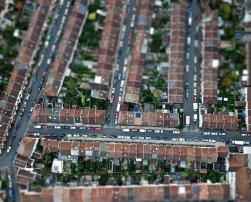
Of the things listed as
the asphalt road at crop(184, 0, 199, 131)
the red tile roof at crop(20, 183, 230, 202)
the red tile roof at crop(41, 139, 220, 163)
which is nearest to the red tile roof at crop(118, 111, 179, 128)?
the asphalt road at crop(184, 0, 199, 131)

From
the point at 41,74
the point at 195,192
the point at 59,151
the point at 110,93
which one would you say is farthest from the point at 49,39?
the point at 195,192

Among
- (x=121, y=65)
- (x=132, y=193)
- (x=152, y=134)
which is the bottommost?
(x=132, y=193)

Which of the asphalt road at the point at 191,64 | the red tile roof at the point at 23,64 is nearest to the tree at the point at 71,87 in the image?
the red tile roof at the point at 23,64

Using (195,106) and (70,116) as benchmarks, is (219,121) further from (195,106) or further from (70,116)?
(70,116)

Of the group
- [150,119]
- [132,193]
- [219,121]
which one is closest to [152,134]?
[150,119]

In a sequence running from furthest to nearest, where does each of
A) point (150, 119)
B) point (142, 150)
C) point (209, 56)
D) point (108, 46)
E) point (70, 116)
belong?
1. point (108, 46)
2. point (209, 56)
3. point (150, 119)
4. point (70, 116)
5. point (142, 150)

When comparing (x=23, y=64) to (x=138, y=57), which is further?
(x=138, y=57)

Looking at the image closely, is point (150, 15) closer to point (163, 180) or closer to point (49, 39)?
point (49, 39)

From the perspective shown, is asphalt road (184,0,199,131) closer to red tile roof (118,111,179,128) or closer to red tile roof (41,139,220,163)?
red tile roof (118,111,179,128)
